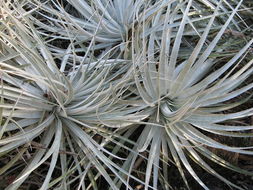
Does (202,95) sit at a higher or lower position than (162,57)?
lower

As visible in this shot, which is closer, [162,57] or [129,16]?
[162,57]

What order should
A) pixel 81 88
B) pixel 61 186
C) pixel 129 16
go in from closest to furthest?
1. pixel 61 186
2. pixel 81 88
3. pixel 129 16

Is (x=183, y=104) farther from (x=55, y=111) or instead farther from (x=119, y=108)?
(x=55, y=111)

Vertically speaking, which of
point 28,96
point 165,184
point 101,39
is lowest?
point 165,184

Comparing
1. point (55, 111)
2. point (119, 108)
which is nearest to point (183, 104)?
point (119, 108)

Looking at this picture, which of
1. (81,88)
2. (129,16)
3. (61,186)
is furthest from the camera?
(129,16)

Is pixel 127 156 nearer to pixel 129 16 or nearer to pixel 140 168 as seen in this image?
pixel 140 168

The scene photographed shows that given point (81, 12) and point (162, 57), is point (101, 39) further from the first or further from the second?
point (162, 57)

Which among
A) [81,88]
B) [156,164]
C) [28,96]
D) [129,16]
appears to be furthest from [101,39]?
[156,164]
